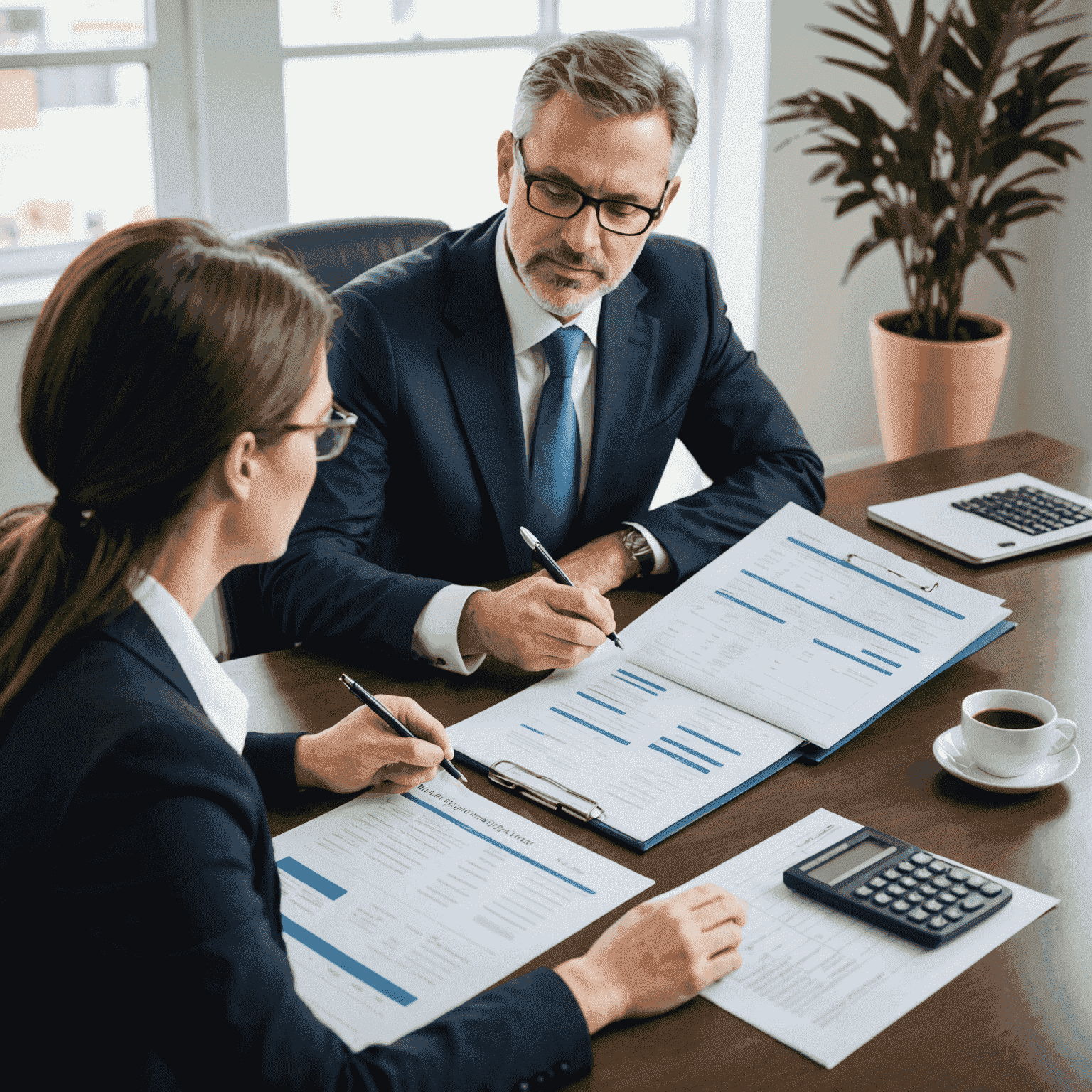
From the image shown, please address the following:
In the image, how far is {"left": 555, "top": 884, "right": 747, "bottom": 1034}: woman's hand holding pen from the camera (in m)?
0.91

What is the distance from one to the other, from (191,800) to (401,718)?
45cm

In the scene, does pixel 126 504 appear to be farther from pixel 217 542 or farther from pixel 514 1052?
pixel 514 1052

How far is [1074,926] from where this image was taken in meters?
1.02

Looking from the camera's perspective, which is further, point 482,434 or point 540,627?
point 482,434

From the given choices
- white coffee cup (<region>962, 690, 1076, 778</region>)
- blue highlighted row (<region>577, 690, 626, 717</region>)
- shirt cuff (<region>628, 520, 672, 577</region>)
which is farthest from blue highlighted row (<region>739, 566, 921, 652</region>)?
blue highlighted row (<region>577, 690, 626, 717</region>)

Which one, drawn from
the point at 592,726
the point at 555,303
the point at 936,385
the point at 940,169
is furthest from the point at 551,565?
the point at 940,169

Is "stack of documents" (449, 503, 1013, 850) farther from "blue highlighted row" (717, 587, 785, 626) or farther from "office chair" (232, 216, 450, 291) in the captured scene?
"office chair" (232, 216, 450, 291)

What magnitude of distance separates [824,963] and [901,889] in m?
0.10

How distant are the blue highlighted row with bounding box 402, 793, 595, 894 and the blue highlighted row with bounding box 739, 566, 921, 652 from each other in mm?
559

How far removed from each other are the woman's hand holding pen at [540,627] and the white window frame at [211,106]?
159 centimetres

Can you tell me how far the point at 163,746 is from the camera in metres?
0.78

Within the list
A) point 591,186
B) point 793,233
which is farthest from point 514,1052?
point 793,233

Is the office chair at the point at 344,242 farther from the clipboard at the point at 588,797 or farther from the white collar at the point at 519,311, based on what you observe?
the clipboard at the point at 588,797

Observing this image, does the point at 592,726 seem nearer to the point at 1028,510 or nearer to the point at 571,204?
the point at 571,204
